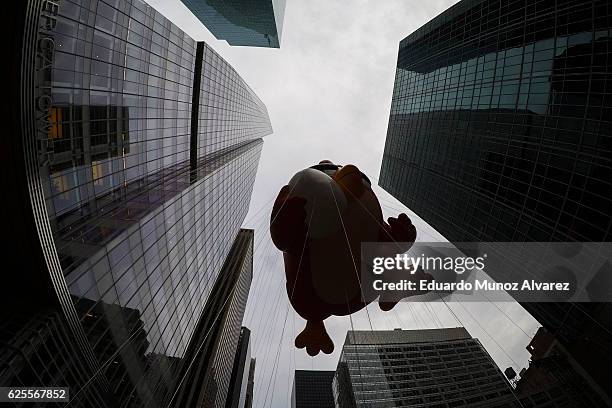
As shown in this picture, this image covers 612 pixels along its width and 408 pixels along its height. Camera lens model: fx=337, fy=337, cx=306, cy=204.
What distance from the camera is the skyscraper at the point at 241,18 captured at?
72625mm

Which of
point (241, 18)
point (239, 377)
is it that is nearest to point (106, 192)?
point (241, 18)

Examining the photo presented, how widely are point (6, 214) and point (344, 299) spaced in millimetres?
13895

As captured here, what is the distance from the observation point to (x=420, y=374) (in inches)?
3162

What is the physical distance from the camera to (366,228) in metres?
8.70

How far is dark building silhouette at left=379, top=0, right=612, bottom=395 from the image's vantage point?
2355 centimetres

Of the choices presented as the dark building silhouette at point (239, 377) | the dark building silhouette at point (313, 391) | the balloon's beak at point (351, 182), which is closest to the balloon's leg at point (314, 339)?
the balloon's beak at point (351, 182)

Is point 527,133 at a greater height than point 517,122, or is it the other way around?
point 517,122

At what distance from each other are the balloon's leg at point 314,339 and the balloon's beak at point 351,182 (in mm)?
3550

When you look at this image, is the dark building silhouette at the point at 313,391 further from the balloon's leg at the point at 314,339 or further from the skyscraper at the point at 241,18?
the balloon's leg at the point at 314,339

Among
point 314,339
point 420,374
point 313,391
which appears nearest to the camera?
point 314,339

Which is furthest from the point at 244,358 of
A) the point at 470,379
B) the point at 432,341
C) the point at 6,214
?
the point at 6,214

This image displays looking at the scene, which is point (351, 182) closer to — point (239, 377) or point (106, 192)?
point (106, 192)

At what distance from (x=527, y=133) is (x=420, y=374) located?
69.5 meters

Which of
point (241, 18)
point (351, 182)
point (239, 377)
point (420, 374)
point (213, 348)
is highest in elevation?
point (241, 18)
